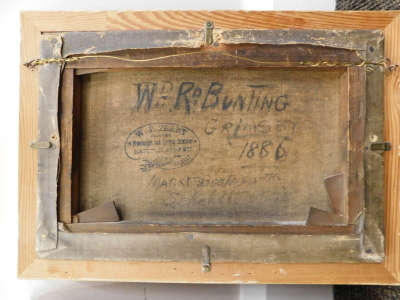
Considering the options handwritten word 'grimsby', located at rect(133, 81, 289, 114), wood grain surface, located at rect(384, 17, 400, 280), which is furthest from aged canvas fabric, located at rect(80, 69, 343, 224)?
wood grain surface, located at rect(384, 17, 400, 280)

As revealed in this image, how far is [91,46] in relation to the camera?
0.87 meters

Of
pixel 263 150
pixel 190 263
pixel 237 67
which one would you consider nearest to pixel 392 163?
pixel 263 150

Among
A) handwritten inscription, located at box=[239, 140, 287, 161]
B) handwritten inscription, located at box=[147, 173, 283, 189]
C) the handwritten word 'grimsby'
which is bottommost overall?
handwritten inscription, located at box=[147, 173, 283, 189]

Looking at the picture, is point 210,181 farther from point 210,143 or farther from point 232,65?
point 232,65

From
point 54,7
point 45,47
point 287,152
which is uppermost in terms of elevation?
point 54,7

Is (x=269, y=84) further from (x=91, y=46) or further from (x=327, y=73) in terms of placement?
(x=91, y=46)

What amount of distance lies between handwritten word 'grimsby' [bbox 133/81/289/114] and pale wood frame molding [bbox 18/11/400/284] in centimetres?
14

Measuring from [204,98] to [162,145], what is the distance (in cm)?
15

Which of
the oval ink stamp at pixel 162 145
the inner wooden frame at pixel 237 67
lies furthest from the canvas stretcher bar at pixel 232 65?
the oval ink stamp at pixel 162 145

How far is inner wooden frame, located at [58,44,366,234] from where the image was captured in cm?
85

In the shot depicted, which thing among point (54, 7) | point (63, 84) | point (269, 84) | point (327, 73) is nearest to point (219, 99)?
point (269, 84)

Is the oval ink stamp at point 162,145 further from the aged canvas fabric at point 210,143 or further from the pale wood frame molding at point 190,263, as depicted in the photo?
the pale wood frame molding at point 190,263

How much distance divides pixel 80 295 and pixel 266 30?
871 millimetres

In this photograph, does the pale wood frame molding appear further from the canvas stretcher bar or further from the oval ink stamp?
the oval ink stamp
